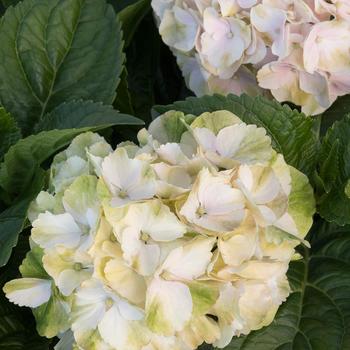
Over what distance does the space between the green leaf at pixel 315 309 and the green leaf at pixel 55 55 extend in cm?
25

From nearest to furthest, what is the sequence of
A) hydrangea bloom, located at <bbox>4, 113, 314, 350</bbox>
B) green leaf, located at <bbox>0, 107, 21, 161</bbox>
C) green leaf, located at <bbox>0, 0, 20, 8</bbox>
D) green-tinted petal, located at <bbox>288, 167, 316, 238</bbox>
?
1. hydrangea bloom, located at <bbox>4, 113, 314, 350</bbox>
2. green-tinted petal, located at <bbox>288, 167, 316, 238</bbox>
3. green leaf, located at <bbox>0, 107, 21, 161</bbox>
4. green leaf, located at <bbox>0, 0, 20, 8</bbox>

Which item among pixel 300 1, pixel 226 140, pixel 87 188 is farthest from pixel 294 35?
pixel 87 188

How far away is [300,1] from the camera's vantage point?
72cm

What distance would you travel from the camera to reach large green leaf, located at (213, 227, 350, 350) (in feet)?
2.28

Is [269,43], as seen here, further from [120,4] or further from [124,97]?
[120,4]

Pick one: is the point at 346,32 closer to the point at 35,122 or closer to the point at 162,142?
the point at 162,142

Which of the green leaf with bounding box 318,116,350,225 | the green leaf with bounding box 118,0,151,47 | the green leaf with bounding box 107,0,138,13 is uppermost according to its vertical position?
the green leaf with bounding box 118,0,151,47

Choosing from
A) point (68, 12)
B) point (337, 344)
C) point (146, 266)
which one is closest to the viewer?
point (146, 266)

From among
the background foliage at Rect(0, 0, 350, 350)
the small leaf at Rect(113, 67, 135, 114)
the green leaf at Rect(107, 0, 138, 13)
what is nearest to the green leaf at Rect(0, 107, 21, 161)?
the background foliage at Rect(0, 0, 350, 350)

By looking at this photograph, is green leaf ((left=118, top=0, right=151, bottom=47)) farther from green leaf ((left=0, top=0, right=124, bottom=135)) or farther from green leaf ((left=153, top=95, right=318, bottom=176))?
green leaf ((left=153, top=95, right=318, bottom=176))

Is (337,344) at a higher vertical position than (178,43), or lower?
lower

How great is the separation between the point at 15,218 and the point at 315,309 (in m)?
0.27

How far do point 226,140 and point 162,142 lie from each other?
2.3 inches

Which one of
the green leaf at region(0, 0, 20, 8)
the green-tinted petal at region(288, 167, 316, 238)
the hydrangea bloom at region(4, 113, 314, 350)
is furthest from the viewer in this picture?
the green leaf at region(0, 0, 20, 8)
